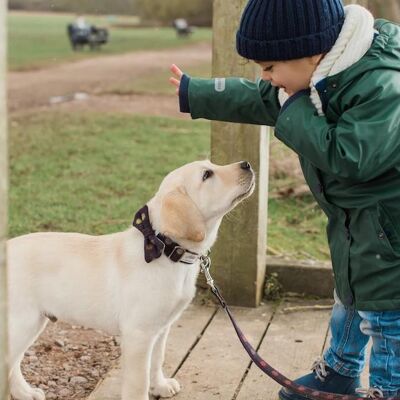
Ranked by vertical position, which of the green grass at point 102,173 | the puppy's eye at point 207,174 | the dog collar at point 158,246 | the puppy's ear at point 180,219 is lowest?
the green grass at point 102,173

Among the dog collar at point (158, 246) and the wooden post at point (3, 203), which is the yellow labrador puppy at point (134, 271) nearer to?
the dog collar at point (158, 246)

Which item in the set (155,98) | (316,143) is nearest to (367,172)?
(316,143)

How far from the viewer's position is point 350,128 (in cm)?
282

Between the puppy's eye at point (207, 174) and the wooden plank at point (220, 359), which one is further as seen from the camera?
the wooden plank at point (220, 359)

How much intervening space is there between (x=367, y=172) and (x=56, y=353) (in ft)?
7.04

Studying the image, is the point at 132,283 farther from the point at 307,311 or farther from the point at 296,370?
the point at 307,311

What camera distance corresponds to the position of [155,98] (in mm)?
15102

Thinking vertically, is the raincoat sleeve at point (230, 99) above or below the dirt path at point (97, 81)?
above

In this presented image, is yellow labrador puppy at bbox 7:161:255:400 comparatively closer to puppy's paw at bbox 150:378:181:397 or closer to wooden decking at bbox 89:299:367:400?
puppy's paw at bbox 150:378:181:397

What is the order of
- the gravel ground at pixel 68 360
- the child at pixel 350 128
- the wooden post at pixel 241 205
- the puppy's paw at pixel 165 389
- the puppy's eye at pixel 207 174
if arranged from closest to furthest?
the child at pixel 350 128, the puppy's eye at pixel 207 174, the puppy's paw at pixel 165 389, the gravel ground at pixel 68 360, the wooden post at pixel 241 205

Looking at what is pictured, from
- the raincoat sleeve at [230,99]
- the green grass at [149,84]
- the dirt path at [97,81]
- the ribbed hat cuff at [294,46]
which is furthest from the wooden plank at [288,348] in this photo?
the green grass at [149,84]

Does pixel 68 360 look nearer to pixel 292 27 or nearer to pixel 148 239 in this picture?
pixel 148 239

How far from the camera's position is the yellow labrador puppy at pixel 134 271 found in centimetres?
339

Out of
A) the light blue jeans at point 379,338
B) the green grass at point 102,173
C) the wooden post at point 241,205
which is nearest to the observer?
the light blue jeans at point 379,338
